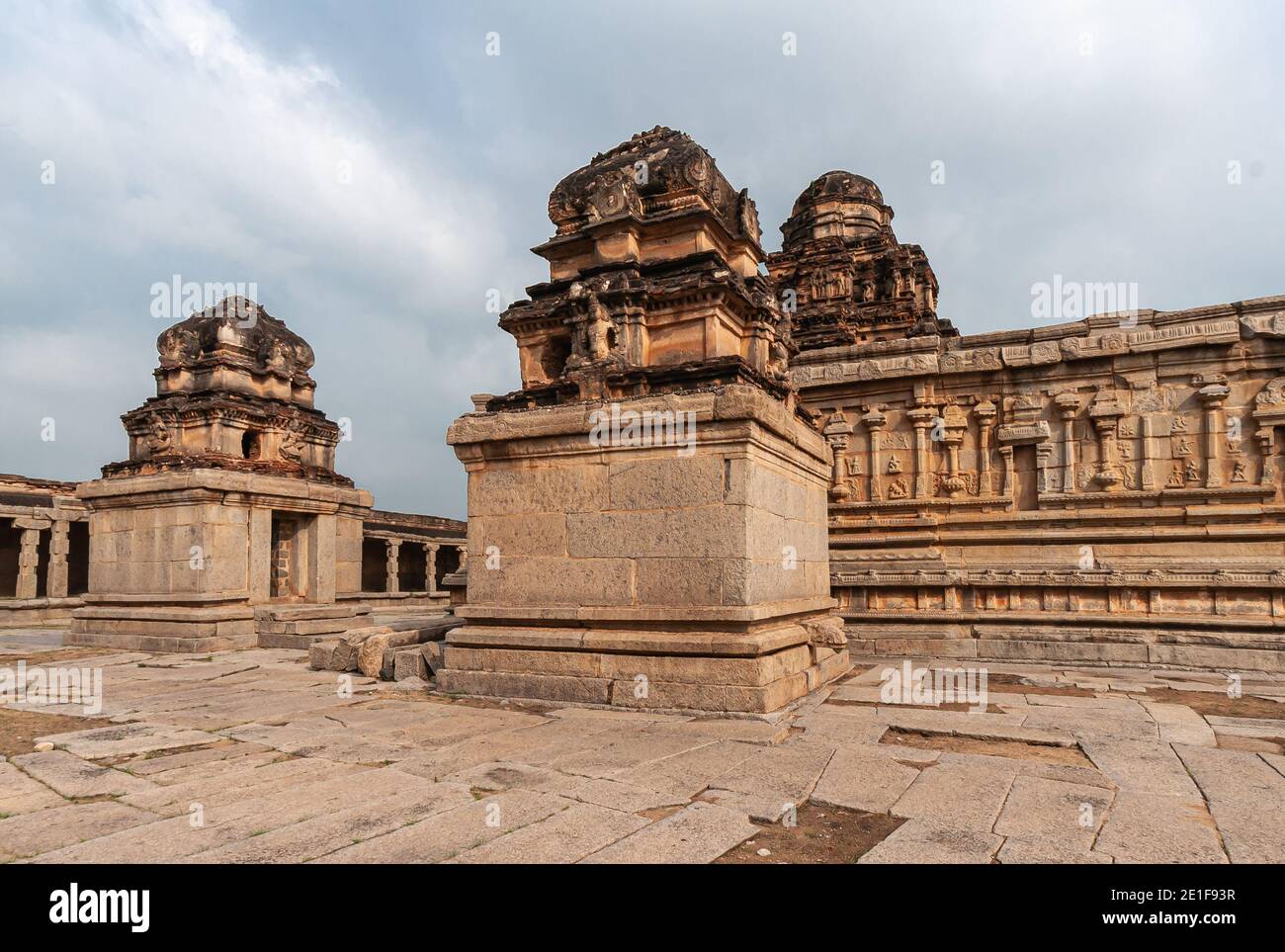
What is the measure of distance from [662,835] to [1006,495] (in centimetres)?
1099

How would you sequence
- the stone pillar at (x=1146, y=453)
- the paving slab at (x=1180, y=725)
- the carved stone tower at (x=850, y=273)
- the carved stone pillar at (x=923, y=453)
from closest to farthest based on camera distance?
the paving slab at (x=1180, y=725), the stone pillar at (x=1146, y=453), the carved stone pillar at (x=923, y=453), the carved stone tower at (x=850, y=273)

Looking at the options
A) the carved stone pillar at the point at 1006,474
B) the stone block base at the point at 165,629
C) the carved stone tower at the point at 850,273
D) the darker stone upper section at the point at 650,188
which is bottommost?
the stone block base at the point at 165,629

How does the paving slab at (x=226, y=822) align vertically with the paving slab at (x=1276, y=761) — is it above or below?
above

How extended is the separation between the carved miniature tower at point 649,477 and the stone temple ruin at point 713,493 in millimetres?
31

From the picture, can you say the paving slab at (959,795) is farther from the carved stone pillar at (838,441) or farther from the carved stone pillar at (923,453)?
the carved stone pillar at (838,441)

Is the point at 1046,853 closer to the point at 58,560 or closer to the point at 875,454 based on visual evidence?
the point at 875,454

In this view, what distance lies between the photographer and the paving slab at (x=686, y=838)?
3293 mm

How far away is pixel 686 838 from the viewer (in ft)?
11.5

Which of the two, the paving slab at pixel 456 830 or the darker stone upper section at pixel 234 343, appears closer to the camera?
the paving slab at pixel 456 830

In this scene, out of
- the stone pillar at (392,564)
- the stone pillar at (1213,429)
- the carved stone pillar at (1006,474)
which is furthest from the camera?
the stone pillar at (392,564)

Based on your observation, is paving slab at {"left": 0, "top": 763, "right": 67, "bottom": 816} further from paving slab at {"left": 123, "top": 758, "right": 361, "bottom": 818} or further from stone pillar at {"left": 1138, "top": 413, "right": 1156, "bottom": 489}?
stone pillar at {"left": 1138, "top": 413, "right": 1156, "bottom": 489}

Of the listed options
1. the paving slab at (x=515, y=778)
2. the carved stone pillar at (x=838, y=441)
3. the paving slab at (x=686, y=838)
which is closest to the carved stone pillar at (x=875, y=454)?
the carved stone pillar at (x=838, y=441)

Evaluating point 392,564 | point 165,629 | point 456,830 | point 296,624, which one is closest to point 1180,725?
point 456,830
